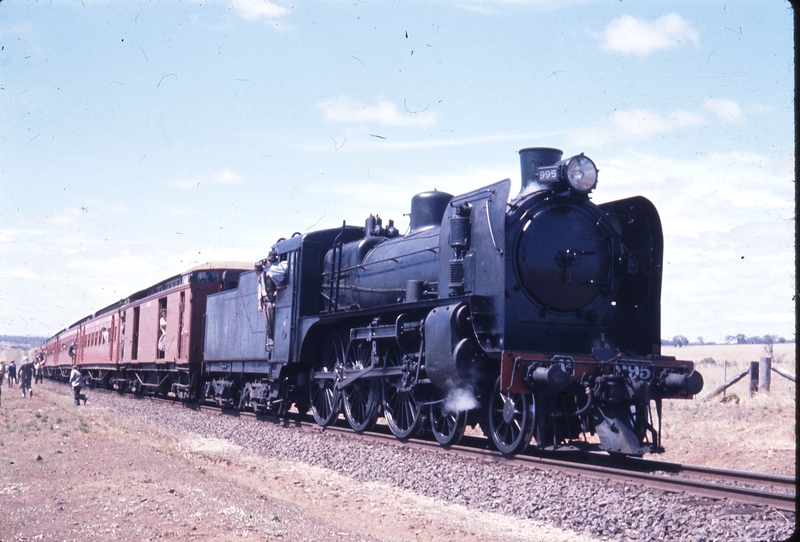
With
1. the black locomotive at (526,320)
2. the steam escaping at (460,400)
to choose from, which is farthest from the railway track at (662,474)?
the steam escaping at (460,400)

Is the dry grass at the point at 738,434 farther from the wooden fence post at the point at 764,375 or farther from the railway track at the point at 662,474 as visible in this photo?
the railway track at the point at 662,474

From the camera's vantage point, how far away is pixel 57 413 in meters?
17.6

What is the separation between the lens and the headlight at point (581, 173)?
9.10 meters

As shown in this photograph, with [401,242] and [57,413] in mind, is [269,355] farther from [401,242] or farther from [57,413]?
[57,413]

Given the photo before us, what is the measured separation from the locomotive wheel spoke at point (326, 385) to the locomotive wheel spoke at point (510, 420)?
412 cm

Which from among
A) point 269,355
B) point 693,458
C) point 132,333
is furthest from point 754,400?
point 132,333

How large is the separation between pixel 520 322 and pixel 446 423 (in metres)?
2.27

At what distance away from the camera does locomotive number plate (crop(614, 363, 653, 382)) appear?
8.25 metres

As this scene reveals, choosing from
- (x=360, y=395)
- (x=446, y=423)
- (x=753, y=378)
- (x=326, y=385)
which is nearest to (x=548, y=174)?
(x=446, y=423)

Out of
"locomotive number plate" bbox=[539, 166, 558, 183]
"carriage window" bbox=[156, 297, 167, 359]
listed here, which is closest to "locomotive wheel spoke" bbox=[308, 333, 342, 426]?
"locomotive number plate" bbox=[539, 166, 558, 183]

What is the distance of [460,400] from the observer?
29.8ft

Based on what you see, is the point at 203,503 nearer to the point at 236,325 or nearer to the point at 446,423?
the point at 446,423

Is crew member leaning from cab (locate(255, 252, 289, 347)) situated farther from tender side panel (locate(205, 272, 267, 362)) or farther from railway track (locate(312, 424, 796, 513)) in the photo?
railway track (locate(312, 424, 796, 513))

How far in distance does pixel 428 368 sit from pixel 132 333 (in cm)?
2003
